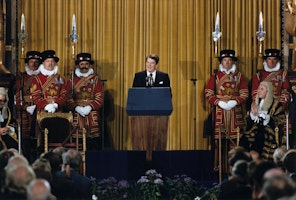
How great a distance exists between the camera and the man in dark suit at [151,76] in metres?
14.6

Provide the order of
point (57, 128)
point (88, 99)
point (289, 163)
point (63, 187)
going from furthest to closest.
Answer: point (88, 99)
point (57, 128)
point (289, 163)
point (63, 187)

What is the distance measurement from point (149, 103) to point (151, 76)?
148 cm

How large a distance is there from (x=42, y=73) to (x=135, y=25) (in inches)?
74.0

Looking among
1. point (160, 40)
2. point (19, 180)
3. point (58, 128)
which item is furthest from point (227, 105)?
point (19, 180)

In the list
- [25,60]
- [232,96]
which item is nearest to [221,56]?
[232,96]

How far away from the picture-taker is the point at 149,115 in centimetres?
1334

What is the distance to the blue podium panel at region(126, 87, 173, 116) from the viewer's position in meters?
13.3

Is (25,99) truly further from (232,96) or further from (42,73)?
(232,96)

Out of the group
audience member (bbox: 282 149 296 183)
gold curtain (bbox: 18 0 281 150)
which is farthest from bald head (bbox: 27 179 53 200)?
gold curtain (bbox: 18 0 281 150)

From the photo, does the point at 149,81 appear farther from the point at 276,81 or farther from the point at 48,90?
the point at 276,81

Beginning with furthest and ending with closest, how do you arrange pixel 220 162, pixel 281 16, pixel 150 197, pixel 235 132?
1. pixel 281 16
2. pixel 235 132
3. pixel 220 162
4. pixel 150 197

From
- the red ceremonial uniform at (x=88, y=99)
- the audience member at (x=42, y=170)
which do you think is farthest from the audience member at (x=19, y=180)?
the red ceremonial uniform at (x=88, y=99)

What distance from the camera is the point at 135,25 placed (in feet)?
53.3

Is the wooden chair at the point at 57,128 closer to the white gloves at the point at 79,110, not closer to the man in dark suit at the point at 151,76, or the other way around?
the white gloves at the point at 79,110
